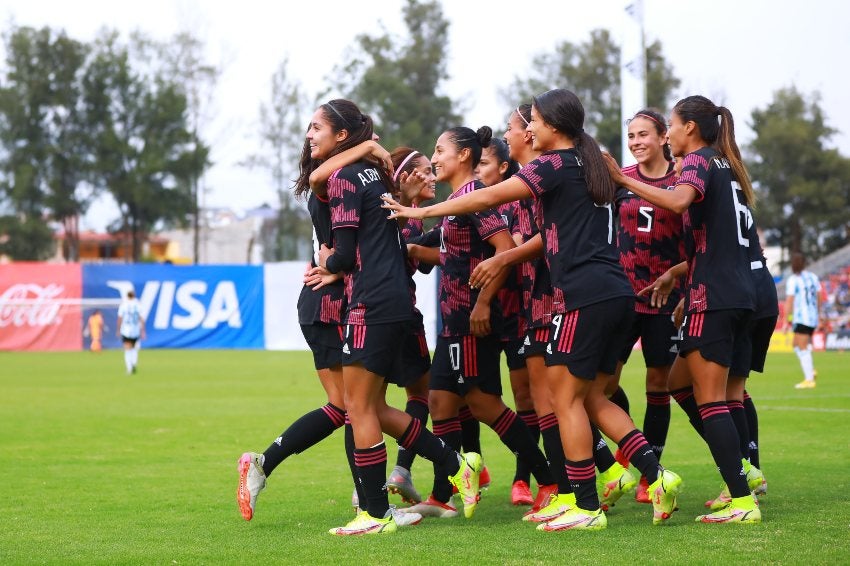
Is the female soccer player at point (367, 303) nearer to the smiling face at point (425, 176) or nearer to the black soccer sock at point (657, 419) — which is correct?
the smiling face at point (425, 176)

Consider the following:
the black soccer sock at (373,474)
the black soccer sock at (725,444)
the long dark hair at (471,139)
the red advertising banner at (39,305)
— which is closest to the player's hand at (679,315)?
the black soccer sock at (725,444)

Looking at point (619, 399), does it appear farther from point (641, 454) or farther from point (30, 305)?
point (30, 305)

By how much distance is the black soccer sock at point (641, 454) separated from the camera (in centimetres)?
599

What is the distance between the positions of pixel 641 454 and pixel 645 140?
222 cm

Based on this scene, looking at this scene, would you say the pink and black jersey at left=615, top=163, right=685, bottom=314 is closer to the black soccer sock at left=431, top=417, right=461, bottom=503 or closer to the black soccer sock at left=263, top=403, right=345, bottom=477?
the black soccer sock at left=431, top=417, right=461, bottom=503

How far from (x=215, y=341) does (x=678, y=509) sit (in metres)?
29.5

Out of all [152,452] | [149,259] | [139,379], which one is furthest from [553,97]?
[149,259]

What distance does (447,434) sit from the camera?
712cm

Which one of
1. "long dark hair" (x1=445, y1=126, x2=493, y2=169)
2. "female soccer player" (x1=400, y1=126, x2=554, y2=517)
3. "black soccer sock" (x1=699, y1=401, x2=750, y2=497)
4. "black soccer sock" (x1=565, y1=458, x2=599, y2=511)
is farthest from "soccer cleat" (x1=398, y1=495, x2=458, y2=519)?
"long dark hair" (x1=445, y1=126, x2=493, y2=169)

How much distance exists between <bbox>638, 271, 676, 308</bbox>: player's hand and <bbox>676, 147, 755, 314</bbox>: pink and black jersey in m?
0.57

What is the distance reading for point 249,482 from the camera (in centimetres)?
636

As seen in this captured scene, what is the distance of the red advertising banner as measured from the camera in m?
33.7

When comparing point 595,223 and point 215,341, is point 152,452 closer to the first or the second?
point 595,223

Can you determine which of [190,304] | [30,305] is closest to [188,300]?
[190,304]
